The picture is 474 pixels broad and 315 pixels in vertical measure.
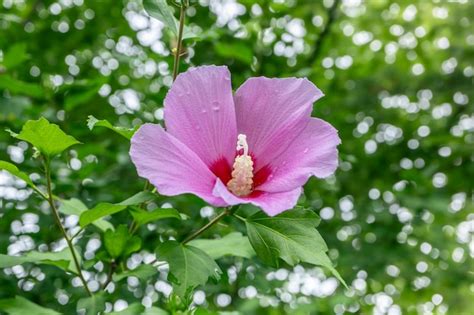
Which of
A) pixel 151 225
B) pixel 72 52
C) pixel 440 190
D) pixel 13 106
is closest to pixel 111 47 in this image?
pixel 72 52

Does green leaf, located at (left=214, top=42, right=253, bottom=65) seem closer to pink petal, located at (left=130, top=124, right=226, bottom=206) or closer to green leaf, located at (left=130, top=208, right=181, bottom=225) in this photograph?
green leaf, located at (left=130, top=208, right=181, bottom=225)

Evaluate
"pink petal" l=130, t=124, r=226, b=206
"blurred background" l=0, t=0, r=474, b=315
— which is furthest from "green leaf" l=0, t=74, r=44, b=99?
"pink petal" l=130, t=124, r=226, b=206

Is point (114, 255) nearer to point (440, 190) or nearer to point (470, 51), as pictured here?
point (440, 190)

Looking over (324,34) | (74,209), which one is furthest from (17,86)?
(324,34)

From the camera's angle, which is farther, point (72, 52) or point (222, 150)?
point (72, 52)

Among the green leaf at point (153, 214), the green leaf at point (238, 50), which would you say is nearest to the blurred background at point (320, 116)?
the green leaf at point (238, 50)

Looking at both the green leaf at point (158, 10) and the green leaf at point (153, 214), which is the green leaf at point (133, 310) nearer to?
the green leaf at point (153, 214)
